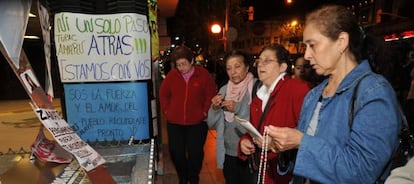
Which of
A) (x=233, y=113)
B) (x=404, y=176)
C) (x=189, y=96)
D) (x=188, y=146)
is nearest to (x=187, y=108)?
(x=189, y=96)

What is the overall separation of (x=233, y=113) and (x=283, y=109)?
1.08 metres

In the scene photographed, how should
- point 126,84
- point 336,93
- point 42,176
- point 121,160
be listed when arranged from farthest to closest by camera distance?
point 126,84
point 121,160
point 42,176
point 336,93

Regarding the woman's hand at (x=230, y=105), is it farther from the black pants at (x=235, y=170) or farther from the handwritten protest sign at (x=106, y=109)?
the handwritten protest sign at (x=106, y=109)

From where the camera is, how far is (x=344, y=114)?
4.80ft

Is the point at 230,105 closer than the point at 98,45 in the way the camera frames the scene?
No

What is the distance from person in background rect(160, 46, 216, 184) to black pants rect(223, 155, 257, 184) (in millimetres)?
945

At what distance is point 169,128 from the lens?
4.43 metres

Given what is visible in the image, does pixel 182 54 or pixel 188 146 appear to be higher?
pixel 182 54

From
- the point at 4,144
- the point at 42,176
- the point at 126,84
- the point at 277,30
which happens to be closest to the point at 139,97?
the point at 126,84

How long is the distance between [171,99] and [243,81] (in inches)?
50.6

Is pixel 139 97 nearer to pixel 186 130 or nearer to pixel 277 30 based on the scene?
pixel 186 130

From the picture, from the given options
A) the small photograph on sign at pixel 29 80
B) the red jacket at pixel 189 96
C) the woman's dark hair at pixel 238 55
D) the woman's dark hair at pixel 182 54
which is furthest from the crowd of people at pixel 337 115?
the woman's dark hair at pixel 182 54

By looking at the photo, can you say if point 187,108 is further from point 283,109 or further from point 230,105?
point 283,109

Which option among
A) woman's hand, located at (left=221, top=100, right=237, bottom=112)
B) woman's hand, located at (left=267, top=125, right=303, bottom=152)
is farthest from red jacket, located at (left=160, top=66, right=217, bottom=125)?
woman's hand, located at (left=267, top=125, right=303, bottom=152)
